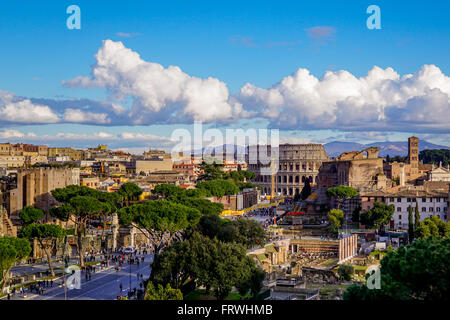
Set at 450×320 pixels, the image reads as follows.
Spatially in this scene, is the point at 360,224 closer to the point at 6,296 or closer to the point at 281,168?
Result: the point at 6,296

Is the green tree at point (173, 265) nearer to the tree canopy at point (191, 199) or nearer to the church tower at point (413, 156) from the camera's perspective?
the tree canopy at point (191, 199)

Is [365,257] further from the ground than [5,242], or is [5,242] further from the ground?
[5,242]

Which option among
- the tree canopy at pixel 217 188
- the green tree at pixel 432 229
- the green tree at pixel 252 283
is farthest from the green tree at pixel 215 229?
the tree canopy at pixel 217 188

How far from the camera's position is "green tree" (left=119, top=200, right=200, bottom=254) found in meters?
43.5

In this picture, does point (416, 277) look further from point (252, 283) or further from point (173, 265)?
point (173, 265)

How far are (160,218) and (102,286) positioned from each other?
7.06 meters

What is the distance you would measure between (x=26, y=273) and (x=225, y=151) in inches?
6027

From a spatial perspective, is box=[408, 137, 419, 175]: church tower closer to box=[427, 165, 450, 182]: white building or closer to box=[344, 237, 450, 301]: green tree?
box=[427, 165, 450, 182]: white building

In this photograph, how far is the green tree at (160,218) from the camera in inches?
1713

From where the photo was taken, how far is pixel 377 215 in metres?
59.5

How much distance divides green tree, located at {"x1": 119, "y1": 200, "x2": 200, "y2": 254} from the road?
286 centimetres

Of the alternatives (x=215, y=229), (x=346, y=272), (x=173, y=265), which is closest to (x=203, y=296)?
(x=173, y=265)
